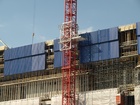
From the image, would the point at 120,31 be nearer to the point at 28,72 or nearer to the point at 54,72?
the point at 54,72

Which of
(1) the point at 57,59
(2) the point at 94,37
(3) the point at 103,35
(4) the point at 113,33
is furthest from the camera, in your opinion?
(1) the point at 57,59

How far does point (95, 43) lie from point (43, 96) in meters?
17.2

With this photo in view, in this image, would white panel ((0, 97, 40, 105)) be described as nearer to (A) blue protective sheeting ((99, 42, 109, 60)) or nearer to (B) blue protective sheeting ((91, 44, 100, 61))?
(B) blue protective sheeting ((91, 44, 100, 61))

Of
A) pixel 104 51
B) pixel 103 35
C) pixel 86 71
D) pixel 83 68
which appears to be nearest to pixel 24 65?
pixel 83 68

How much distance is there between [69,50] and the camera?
287 ft

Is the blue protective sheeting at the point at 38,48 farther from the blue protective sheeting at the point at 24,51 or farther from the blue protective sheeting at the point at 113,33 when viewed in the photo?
the blue protective sheeting at the point at 113,33

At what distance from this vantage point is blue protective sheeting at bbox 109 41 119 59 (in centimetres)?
8581

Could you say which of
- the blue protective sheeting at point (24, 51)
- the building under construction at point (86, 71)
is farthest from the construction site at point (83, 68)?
the blue protective sheeting at point (24, 51)

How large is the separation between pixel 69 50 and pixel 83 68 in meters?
5.88

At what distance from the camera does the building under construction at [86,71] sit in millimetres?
83938

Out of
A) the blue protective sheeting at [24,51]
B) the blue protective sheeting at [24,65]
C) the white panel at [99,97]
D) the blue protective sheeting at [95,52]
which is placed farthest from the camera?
the blue protective sheeting at [24,51]

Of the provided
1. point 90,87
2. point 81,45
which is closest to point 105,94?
point 90,87

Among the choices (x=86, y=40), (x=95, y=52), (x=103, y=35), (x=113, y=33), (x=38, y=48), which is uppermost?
(x=113, y=33)

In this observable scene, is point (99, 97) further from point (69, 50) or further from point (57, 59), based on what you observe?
point (57, 59)
